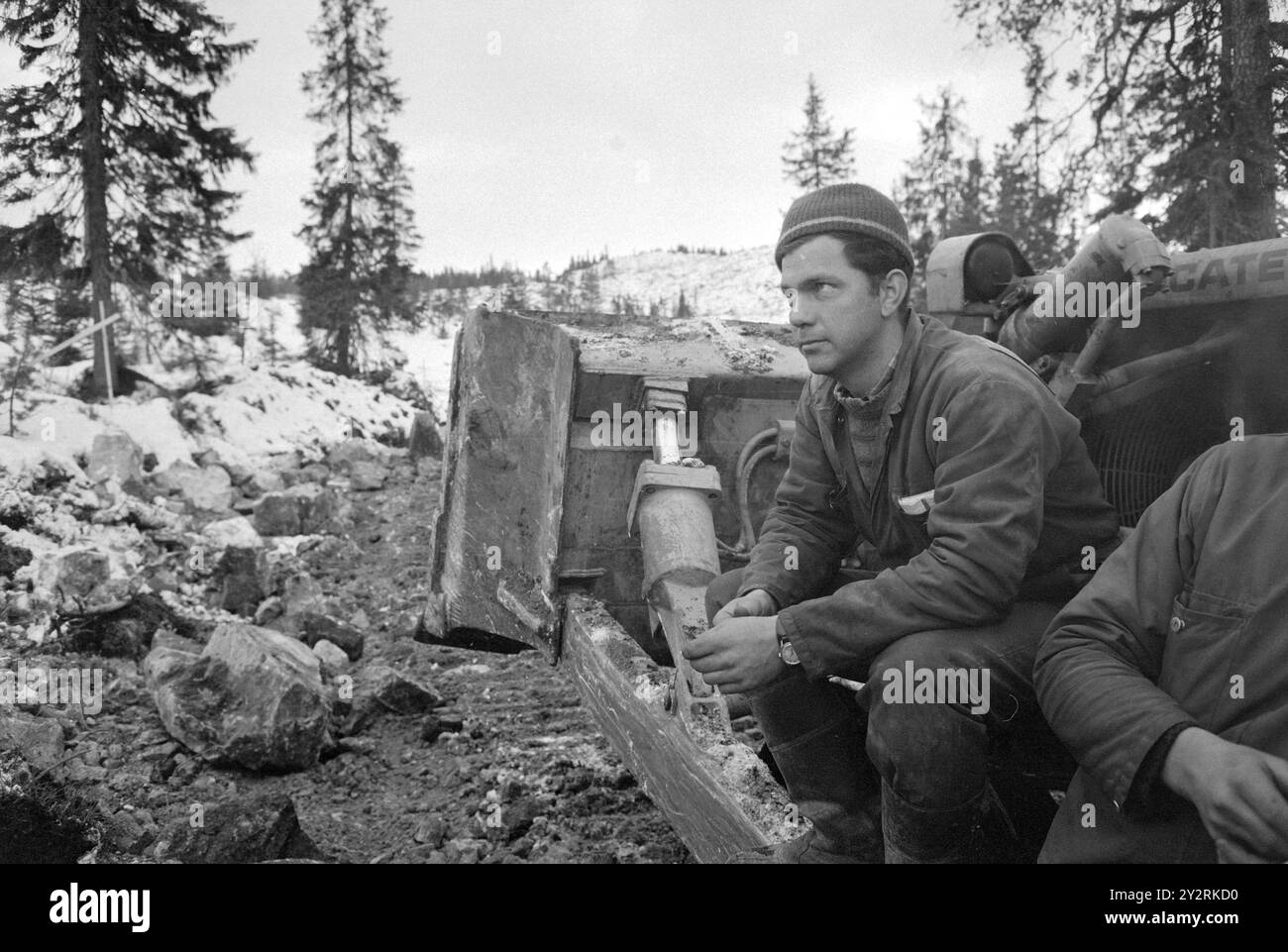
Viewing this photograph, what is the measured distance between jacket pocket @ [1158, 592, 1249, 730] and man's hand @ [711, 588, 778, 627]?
2.99ft

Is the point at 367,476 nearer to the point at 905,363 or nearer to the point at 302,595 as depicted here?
the point at 302,595

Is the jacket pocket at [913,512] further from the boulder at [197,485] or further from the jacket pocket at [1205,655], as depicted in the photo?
the boulder at [197,485]

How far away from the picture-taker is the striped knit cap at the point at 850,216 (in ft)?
7.63

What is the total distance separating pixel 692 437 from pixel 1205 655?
249 cm

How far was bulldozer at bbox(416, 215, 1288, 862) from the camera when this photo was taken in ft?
9.00

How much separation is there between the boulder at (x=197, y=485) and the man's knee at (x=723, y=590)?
7.18 m

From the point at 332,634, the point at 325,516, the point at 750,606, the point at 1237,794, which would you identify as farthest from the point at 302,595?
the point at 1237,794

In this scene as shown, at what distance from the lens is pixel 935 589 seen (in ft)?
6.51

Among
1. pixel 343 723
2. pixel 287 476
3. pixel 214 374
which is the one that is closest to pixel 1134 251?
pixel 343 723

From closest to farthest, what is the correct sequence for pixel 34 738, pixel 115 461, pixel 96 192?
pixel 34 738 < pixel 115 461 < pixel 96 192

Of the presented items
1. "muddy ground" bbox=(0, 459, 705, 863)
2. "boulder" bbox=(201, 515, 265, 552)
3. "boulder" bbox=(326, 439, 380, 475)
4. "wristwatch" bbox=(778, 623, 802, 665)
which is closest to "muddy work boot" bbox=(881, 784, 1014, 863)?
"wristwatch" bbox=(778, 623, 802, 665)

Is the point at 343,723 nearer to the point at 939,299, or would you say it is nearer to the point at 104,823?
the point at 104,823

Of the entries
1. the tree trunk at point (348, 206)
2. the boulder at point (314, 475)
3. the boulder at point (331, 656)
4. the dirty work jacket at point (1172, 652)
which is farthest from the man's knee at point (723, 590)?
the tree trunk at point (348, 206)

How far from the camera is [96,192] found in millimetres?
12773
